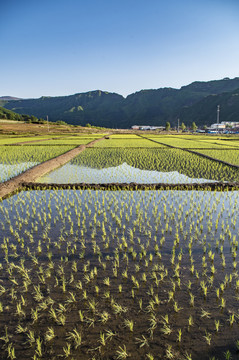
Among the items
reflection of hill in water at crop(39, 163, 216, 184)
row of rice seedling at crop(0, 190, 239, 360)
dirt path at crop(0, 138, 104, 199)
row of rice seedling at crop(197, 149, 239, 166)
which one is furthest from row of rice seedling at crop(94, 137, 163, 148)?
row of rice seedling at crop(0, 190, 239, 360)

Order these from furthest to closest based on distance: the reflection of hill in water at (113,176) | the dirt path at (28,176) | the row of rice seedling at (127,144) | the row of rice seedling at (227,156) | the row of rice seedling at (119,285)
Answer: the row of rice seedling at (127,144) < the row of rice seedling at (227,156) < the reflection of hill in water at (113,176) < the dirt path at (28,176) < the row of rice seedling at (119,285)

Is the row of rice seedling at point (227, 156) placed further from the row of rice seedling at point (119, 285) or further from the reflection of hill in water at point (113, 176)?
the row of rice seedling at point (119, 285)

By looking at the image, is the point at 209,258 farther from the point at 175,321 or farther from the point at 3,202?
the point at 3,202

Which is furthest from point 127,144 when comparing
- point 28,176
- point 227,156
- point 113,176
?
point 28,176

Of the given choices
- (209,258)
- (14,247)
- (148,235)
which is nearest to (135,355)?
(209,258)

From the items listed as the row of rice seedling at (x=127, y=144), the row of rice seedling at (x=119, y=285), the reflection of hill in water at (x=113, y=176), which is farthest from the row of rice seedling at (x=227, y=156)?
the row of rice seedling at (x=119, y=285)

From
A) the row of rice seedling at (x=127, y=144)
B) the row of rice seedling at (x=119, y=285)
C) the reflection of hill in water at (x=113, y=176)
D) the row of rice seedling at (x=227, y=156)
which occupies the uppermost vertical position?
the row of rice seedling at (x=127, y=144)
